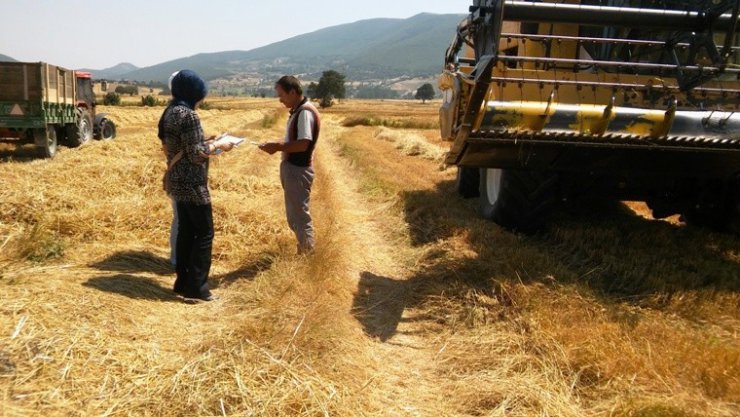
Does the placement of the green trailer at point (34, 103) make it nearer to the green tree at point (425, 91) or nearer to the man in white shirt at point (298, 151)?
the man in white shirt at point (298, 151)

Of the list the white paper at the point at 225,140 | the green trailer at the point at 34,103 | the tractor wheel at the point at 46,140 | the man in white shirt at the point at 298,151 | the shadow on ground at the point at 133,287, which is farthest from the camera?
the tractor wheel at the point at 46,140

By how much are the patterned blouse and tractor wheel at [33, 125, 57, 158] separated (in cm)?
1119

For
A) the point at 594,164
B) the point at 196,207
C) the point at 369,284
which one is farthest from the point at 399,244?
the point at 196,207

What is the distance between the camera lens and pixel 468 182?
27.7ft

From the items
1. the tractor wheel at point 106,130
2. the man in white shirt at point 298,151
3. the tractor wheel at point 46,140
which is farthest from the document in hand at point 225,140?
the tractor wheel at point 106,130

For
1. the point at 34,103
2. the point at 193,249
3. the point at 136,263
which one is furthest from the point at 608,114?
the point at 34,103

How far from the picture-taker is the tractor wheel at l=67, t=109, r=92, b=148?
1556 cm

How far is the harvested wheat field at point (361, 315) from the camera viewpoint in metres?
2.89

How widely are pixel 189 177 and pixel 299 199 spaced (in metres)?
1.20

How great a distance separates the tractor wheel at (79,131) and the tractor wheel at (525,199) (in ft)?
44.6

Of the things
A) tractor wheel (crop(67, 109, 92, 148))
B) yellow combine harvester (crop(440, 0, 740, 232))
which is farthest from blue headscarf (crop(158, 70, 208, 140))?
tractor wheel (crop(67, 109, 92, 148))

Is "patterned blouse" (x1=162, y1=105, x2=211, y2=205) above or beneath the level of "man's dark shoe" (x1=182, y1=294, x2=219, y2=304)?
above

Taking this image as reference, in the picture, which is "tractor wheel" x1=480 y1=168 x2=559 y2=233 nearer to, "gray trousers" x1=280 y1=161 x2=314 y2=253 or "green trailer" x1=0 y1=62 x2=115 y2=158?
"gray trousers" x1=280 y1=161 x2=314 y2=253

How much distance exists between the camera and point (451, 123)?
5180mm
